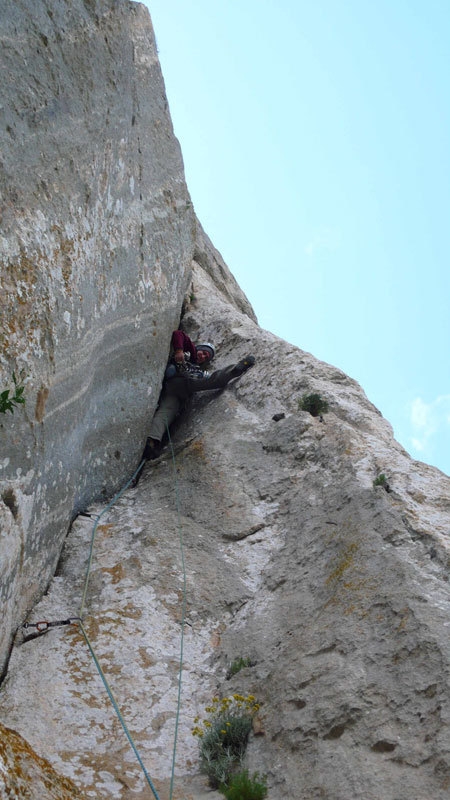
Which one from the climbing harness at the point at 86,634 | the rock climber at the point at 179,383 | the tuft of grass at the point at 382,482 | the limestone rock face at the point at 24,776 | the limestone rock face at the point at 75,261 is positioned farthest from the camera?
the rock climber at the point at 179,383

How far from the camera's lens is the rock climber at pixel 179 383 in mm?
11367

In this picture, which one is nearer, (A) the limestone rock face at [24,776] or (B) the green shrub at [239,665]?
(A) the limestone rock face at [24,776]

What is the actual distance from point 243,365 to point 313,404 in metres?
1.65

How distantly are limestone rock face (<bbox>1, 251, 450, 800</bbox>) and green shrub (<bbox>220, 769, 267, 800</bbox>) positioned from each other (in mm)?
80

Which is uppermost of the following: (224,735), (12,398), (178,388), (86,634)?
(178,388)

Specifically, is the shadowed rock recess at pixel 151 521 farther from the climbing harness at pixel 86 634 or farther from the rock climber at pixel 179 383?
the rock climber at pixel 179 383

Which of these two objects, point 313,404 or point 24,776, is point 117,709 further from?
point 313,404

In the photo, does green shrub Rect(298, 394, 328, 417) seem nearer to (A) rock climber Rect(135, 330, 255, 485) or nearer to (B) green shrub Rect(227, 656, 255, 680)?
(A) rock climber Rect(135, 330, 255, 485)

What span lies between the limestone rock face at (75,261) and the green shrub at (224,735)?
6.69ft

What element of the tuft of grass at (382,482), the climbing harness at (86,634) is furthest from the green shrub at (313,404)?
the tuft of grass at (382,482)

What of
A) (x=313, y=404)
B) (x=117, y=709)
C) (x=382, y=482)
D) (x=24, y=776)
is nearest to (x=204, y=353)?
(x=313, y=404)

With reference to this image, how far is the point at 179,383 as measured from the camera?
1167 cm

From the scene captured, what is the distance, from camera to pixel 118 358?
10516 millimetres

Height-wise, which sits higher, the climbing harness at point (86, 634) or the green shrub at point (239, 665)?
the green shrub at point (239, 665)
